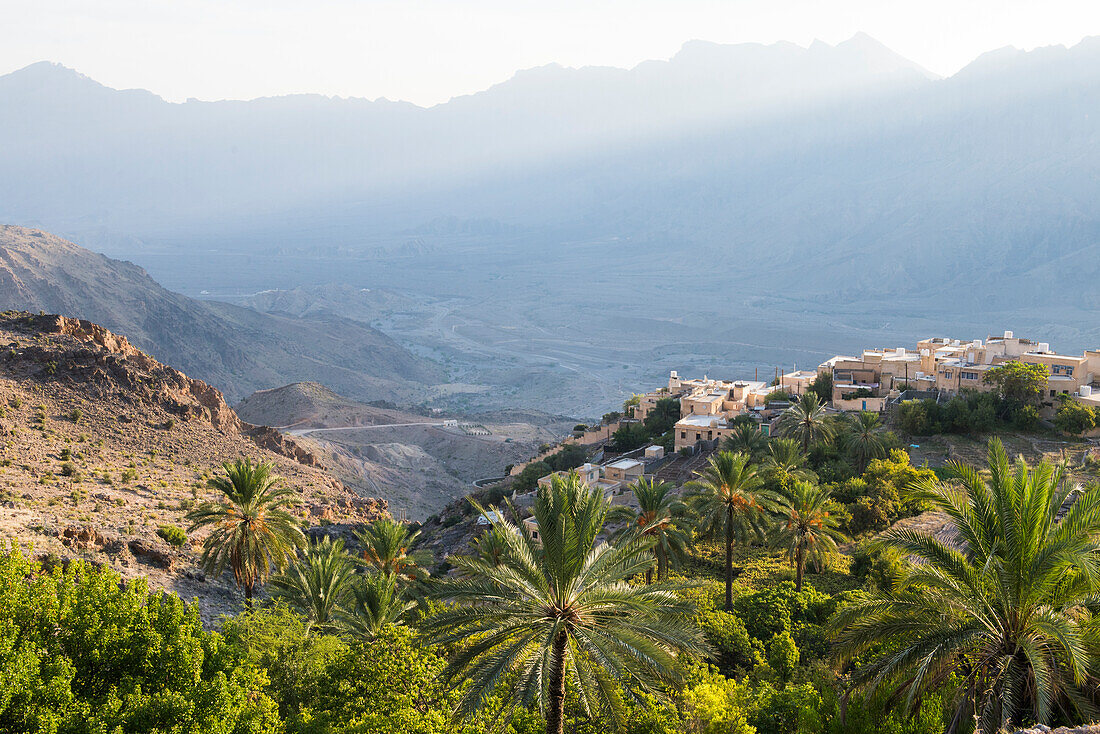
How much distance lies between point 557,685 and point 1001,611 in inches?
219

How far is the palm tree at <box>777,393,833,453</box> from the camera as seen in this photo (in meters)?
37.7

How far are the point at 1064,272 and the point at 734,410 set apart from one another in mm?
180333

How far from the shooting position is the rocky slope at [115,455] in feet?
91.8

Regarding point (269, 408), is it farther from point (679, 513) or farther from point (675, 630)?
point (675, 630)

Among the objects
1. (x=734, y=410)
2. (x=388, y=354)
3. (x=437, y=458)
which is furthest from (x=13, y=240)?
(x=734, y=410)

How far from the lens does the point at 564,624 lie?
11164 mm

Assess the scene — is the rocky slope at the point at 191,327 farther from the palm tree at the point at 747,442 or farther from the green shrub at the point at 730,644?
the green shrub at the point at 730,644

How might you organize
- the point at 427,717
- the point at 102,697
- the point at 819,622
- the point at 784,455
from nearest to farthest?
the point at 102,697 < the point at 427,717 < the point at 819,622 < the point at 784,455

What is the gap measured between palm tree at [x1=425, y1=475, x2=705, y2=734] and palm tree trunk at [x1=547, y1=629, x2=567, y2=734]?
0.01 meters

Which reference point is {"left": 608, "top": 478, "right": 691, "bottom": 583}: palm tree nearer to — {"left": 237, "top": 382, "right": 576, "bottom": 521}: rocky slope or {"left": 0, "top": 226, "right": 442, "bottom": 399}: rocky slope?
{"left": 237, "top": 382, "right": 576, "bottom": 521}: rocky slope

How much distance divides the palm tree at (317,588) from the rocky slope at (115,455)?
6026 mm

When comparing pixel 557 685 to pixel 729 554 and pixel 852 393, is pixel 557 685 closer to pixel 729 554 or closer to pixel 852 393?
Answer: pixel 729 554

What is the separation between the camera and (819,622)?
22.0 metres

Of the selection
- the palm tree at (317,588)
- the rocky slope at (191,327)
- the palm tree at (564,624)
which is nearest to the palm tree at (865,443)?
the palm tree at (317,588)
